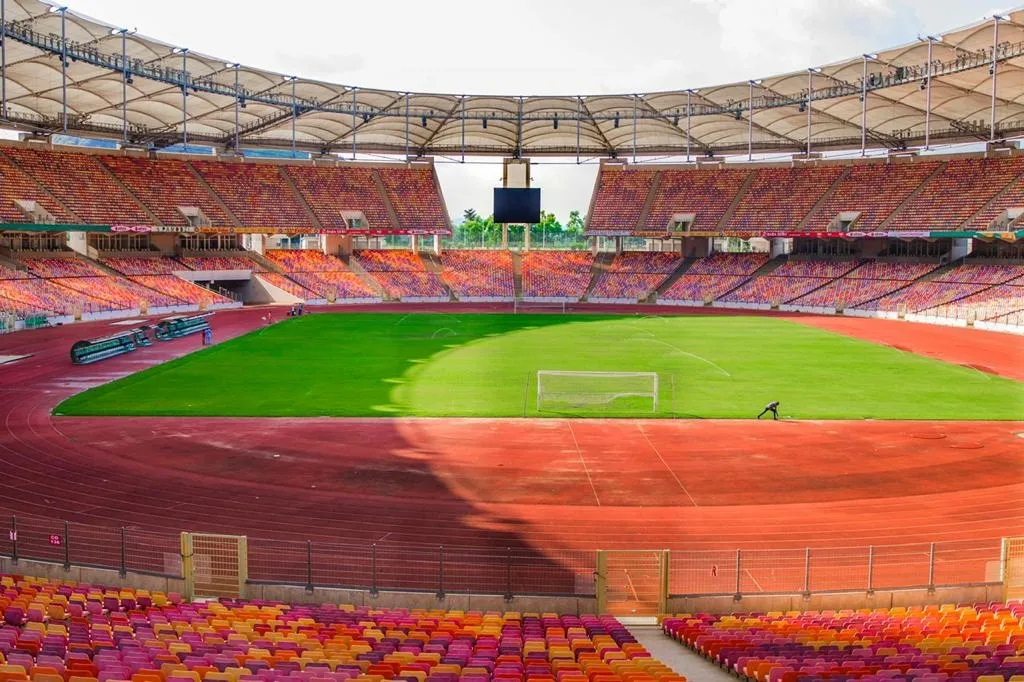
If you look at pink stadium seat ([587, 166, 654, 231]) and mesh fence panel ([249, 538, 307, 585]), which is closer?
mesh fence panel ([249, 538, 307, 585])

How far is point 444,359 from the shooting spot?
4753 cm

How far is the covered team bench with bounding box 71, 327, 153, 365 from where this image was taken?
145ft

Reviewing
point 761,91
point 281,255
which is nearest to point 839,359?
point 761,91

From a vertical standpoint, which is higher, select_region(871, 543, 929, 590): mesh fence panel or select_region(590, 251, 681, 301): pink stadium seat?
select_region(590, 251, 681, 301): pink stadium seat

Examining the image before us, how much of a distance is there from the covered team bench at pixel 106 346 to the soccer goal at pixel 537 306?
34.0m

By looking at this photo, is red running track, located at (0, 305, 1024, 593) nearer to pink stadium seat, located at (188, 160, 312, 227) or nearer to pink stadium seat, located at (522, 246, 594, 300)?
pink stadium seat, located at (188, 160, 312, 227)

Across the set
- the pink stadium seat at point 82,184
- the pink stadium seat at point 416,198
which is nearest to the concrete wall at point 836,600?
the pink stadium seat at point 82,184

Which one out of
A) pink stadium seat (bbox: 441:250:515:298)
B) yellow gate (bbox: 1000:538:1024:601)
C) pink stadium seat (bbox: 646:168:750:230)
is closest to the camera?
yellow gate (bbox: 1000:538:1024:601)

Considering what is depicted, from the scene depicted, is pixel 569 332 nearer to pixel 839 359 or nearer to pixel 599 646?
pixel 839 359

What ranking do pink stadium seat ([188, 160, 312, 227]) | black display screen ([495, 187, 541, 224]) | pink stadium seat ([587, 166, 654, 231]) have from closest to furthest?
pink stadium seat ([188, 160, 312, 227]) < black display screen ([495, 187, 541, 224]) < pink stadium seat ([587, 166, 654, 231])

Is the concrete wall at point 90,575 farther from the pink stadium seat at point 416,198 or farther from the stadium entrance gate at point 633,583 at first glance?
the pink stadium seat at point 416,198

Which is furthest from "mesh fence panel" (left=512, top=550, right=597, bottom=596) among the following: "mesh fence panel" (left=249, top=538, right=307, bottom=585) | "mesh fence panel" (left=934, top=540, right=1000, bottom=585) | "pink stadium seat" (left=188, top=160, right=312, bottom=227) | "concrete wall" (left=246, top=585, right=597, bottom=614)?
"pink stadium seat" (left=188, top=160, right=312, bottom=227)

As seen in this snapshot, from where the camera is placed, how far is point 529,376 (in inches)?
1625

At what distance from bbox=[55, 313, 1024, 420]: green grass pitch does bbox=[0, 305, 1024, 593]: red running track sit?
222cm
